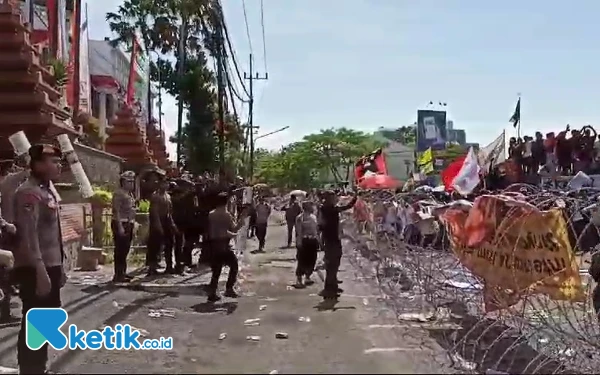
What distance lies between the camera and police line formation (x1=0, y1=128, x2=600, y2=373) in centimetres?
614

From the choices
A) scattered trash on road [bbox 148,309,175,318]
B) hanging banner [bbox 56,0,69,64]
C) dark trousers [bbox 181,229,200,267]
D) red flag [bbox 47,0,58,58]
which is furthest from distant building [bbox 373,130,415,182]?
scattered trash on road [bbox 148,309,175,318]

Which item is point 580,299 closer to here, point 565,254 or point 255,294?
point 565,254

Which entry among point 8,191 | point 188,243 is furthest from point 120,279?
point 8,191

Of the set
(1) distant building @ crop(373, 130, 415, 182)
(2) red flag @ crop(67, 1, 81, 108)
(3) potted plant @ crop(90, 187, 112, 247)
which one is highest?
(2) red flag @ crop(67, 1, 81, 108)

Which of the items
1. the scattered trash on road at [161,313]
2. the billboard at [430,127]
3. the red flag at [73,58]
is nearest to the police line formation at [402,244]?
the scattered trash on road at [161,313]

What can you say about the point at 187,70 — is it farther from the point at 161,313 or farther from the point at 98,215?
the point at 161,313

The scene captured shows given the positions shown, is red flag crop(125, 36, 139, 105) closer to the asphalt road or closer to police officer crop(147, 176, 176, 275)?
police officer crop(147, 176, 176, 275)

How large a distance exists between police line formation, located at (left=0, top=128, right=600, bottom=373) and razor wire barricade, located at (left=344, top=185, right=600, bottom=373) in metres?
0.01

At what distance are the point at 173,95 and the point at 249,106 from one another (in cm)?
572

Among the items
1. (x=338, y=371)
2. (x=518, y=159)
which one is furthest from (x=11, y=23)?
(x=338, y=371)

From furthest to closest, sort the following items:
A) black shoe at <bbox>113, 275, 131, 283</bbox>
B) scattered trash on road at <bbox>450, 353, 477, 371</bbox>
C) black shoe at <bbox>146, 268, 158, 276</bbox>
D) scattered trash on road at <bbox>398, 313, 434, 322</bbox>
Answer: black shoe at <bbox>146, 268, 158, 276</bbox> → black shoe at <bbox>113, 275, 131, 283</bbox> → scattered trash on road at <bbox>398, 313, 434, 322</bbox> → scattered trash on road at <bbox>450, 353, 477, 371</bbox>

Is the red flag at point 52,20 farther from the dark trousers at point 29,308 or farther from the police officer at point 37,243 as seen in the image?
the dark trousers at point 29,308

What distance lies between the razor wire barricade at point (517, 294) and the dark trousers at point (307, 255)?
13.6ft

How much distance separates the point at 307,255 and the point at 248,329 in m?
5.64
